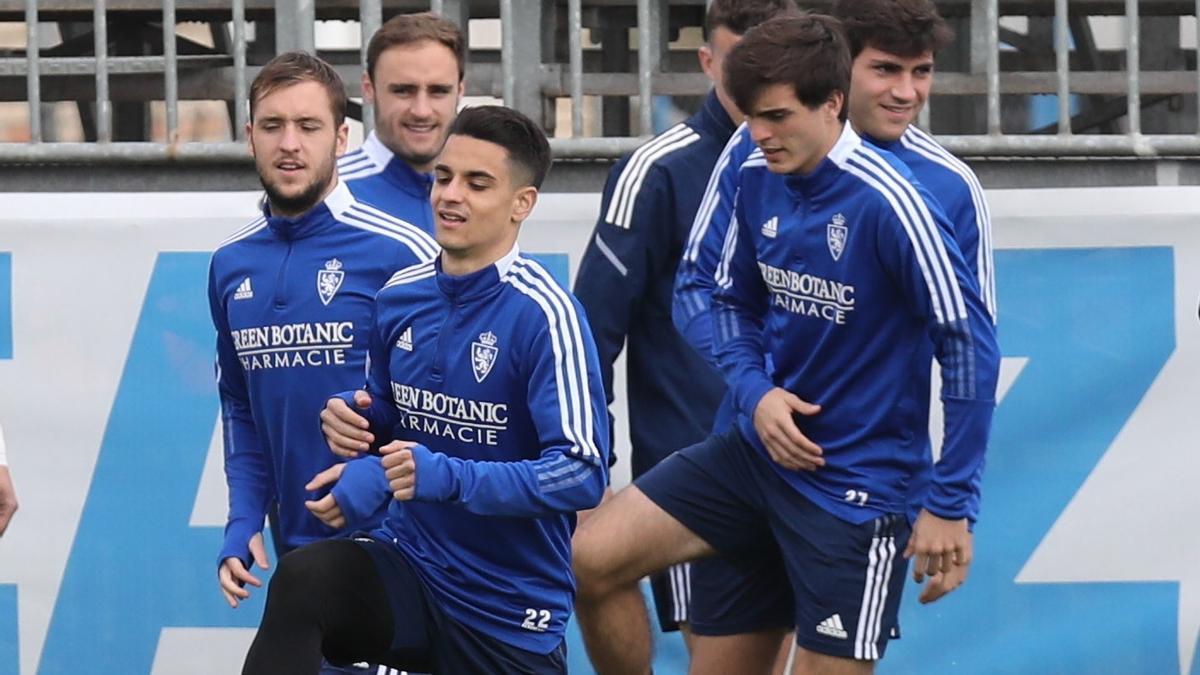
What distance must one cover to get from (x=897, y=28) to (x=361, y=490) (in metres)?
1.62

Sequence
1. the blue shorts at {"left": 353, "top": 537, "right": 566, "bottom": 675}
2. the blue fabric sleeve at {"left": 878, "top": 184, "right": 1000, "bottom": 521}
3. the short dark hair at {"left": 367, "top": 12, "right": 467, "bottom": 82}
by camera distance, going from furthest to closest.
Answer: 1. the short dark hair at {"left": 367, "top": 12, "right": 467, "bottom": 82}
2. the blue fabric sleeve at {"left": 878, "top": 184, "right": 1000, "bottom": 521}
3. the blue shorts at {"left": 353, "top": 537, "right": 566, "bottom": 675}

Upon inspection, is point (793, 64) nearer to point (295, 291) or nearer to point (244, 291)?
point (295, 291)

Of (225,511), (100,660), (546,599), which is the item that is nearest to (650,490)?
(546,599)

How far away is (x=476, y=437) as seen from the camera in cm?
391

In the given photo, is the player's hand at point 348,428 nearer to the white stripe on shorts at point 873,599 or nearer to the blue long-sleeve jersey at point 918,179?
the blue long-sleeve jersey at point 918,179

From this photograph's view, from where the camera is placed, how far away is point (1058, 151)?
19.0 ft

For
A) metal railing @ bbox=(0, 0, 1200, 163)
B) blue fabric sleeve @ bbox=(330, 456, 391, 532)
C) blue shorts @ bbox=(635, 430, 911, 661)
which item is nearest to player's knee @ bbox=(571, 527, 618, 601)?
blue shorts @ bbox=(635, 430, 911, 661)

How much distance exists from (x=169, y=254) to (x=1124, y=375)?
8.53ft

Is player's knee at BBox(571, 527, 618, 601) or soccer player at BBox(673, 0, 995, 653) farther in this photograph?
player's knee at BBox(571, 527, 618, 601)

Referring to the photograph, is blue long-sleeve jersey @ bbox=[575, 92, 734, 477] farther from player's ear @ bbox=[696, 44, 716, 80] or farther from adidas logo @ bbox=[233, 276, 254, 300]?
adidas logo @ bbox=[233, 276, 254, 300]

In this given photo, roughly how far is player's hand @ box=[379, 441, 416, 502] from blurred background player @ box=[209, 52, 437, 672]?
2.14 ft

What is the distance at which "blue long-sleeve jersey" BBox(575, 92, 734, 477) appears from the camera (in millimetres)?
5078

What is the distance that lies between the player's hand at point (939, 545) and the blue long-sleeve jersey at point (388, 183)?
130cm

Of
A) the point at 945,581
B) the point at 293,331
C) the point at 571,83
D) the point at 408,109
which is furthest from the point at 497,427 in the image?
the point at 571,83
